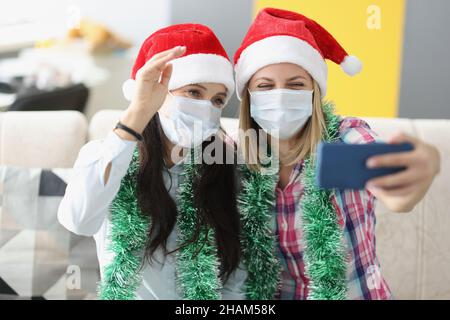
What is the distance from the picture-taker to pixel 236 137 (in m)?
0.92

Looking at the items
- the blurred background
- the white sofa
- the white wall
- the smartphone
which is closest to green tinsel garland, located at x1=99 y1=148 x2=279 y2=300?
the smartphone

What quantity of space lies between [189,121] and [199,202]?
0.41 feet

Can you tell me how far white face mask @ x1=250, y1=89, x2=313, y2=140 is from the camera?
31.2 inches

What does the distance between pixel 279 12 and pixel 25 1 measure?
721 mm

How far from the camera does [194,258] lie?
78cm

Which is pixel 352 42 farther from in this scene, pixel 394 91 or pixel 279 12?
pixel 279 12

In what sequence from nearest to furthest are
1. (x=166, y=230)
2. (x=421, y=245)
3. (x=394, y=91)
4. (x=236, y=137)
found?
(x=166, y=230) < (x=236, y=137) < (x=421, y=245) < (x=394, y=91)

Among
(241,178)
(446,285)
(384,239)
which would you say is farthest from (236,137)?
(446,285)

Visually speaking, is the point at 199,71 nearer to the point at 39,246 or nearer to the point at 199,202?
the point at 199,202

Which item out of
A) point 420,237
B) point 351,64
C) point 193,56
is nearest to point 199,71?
point 193,56

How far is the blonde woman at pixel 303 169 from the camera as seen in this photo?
756mm

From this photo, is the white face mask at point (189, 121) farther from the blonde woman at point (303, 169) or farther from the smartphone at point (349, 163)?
the smartphone at point (349, 163)

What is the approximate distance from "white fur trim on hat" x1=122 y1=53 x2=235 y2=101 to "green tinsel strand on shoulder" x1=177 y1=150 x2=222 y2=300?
0.15 m

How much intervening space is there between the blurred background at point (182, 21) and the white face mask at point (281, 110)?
1.26ft
